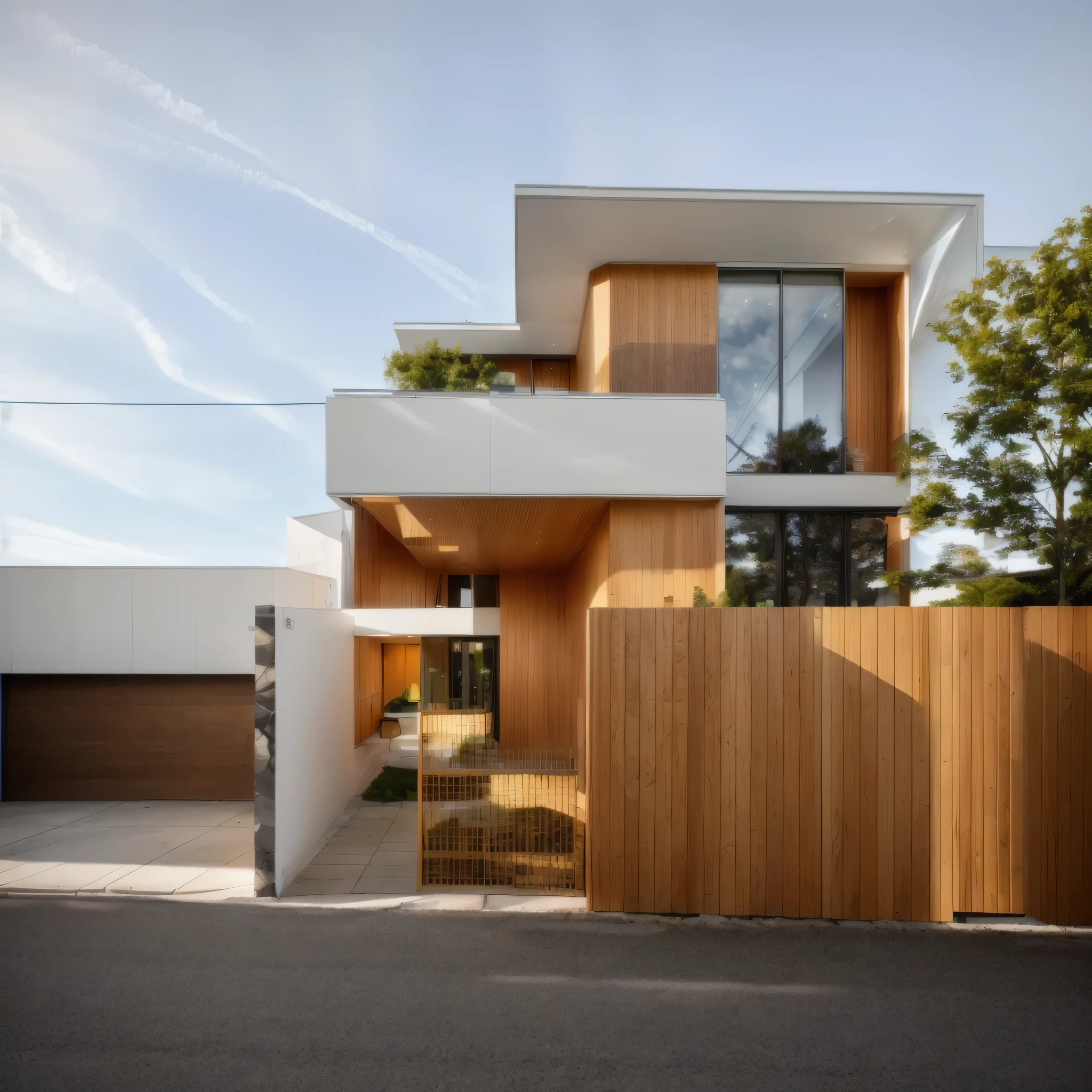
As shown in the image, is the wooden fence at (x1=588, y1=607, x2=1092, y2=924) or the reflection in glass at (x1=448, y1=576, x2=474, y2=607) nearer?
the wooden fence at (x1=588, y1=607, x2=1092, y2=924)

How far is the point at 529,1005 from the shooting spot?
3.68m

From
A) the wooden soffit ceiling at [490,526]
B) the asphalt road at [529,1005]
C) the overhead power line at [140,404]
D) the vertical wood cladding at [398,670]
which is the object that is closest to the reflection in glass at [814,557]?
the wooden soffit ceiling at [490,526]

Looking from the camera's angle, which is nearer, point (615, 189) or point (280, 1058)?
point (280, 1058)

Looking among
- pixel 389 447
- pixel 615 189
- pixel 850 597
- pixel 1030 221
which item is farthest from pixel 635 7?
pixel 850 597

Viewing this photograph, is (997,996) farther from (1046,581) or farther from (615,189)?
(615,189)

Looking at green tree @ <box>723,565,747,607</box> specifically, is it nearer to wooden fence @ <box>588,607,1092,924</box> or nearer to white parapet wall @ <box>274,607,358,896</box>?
wooden fence @ <box>588,607,1092,924</box>

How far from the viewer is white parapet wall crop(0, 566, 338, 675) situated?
372 inches

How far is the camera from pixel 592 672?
4.82 m

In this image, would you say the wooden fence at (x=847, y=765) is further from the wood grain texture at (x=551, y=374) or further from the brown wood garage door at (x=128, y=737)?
the wood grain texture at (x=551, y=374)

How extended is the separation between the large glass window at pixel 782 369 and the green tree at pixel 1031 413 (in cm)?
149

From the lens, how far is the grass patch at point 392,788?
9.01m

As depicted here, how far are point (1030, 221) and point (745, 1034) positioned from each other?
919 centimetres

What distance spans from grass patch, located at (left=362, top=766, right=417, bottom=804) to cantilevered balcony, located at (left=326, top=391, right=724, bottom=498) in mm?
5144

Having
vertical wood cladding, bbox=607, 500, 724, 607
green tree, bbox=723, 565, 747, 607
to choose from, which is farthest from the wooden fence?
green tree, bbox=723, 565, 747, 607
